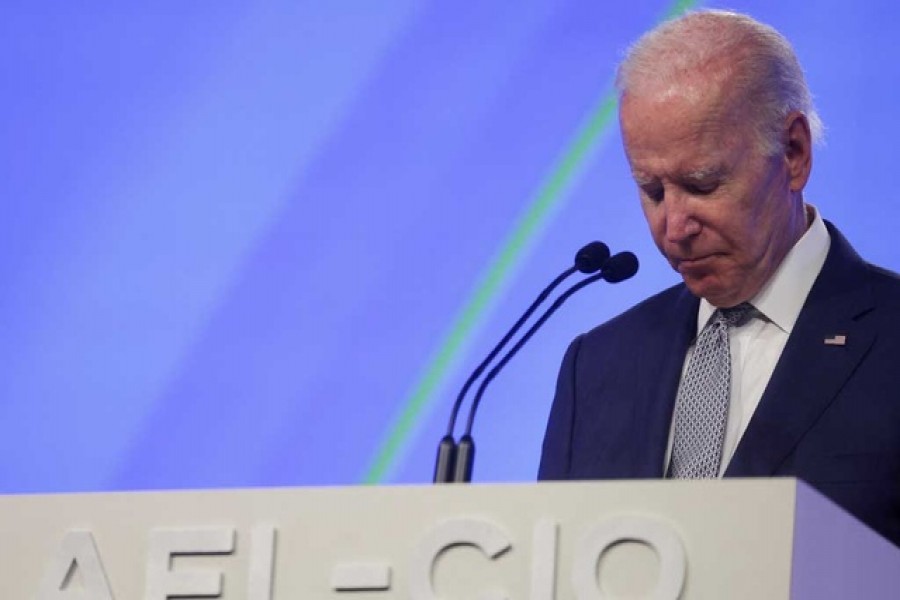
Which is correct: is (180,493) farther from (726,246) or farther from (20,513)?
(726,246)

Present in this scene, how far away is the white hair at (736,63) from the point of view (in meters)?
2.47

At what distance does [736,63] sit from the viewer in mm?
2471

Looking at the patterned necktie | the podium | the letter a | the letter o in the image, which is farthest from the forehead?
the letter a

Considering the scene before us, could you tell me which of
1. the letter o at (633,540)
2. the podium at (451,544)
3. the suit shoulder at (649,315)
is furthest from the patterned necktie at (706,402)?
the letter o at (633,540)

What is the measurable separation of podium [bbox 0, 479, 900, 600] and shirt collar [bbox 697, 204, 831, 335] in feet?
2.38

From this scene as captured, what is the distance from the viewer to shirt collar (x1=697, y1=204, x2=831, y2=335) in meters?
2.46

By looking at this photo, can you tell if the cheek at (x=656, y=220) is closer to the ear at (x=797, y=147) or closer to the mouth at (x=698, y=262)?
the mouth at (x=698, y=262)

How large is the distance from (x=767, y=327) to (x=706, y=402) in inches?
6.9

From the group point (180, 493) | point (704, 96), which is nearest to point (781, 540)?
point (180, 493)

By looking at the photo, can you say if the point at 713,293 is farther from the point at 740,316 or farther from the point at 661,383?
the point at 661,383

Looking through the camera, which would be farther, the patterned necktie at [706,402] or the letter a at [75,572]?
the patterned necktie at [706,402]

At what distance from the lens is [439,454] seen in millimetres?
2199

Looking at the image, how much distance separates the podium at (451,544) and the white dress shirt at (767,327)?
2.11ft

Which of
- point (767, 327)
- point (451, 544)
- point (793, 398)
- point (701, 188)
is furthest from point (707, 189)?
point (451, 544)
